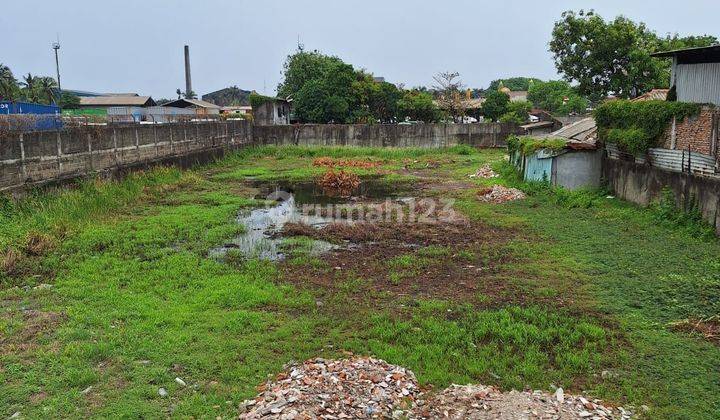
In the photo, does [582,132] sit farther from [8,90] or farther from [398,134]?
[8,90]

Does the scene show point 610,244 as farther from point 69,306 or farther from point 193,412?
point 69,306

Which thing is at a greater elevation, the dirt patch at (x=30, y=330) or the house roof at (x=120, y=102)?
the house roof at (x=120, y=102)

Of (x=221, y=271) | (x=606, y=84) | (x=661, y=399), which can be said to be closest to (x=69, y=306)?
(x=221, y=271)

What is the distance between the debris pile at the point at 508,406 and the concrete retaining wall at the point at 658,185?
21.8 ft

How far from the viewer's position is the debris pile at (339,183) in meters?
17.1

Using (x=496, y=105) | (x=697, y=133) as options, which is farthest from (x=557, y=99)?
(x=697, y=133)

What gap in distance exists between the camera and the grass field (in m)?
4.66

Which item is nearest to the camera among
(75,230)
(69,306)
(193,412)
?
(193,412)

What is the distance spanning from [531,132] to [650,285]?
23411mm

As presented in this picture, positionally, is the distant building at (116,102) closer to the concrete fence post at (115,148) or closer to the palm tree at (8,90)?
the palm tree at (8,90)

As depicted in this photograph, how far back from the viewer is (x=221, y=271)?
7.91 meters

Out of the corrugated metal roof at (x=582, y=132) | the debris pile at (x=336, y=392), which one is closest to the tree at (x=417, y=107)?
the corrugated metal roof at (x=582, y=132)

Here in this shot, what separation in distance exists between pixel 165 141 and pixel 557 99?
4524 centimetres

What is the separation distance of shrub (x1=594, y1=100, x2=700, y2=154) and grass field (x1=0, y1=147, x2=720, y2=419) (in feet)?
6.08
